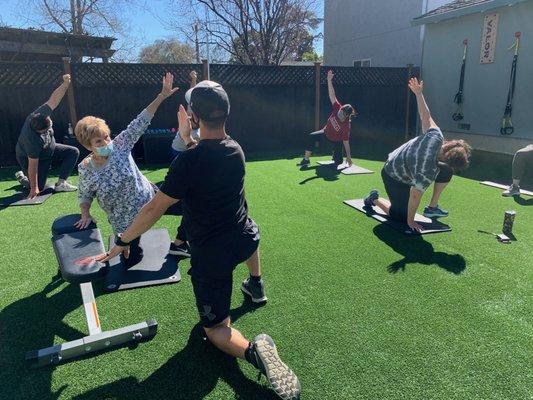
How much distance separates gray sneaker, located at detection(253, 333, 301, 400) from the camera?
2.04m

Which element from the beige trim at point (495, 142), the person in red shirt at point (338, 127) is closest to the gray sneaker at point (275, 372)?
the person in red shirt at point (338, 127)

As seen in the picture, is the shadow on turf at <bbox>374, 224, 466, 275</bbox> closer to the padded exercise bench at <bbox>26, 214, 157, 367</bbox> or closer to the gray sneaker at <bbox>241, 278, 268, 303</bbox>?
the gray sneaker at <bbox>241, 278, 268, 303</bbox>

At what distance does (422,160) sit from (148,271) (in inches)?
115

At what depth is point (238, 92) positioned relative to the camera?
33.5 ft

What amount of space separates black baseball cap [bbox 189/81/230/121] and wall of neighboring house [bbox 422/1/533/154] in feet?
29.5

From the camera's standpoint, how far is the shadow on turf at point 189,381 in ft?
7.01

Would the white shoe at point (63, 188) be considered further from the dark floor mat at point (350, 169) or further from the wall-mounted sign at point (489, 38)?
the wall-mounted sign at point (489, 38)

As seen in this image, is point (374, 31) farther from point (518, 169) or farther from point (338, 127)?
point (518, 169)

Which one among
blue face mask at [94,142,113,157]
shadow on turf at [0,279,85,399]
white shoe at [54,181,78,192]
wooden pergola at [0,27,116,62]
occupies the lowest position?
shadow on turf at [0,279,85,399]

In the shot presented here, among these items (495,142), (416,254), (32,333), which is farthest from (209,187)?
(495,142)

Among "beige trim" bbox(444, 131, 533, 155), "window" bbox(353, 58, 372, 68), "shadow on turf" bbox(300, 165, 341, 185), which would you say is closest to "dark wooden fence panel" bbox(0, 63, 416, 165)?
"beige trim" bbox(444, 131, 533, 155)

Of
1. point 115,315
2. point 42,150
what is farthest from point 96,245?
point 42,150

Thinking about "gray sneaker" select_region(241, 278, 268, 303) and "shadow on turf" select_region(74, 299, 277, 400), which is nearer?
"shadow on turf" select_region(74, 299, 277, 400)

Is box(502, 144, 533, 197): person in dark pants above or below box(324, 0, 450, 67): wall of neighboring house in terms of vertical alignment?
below
